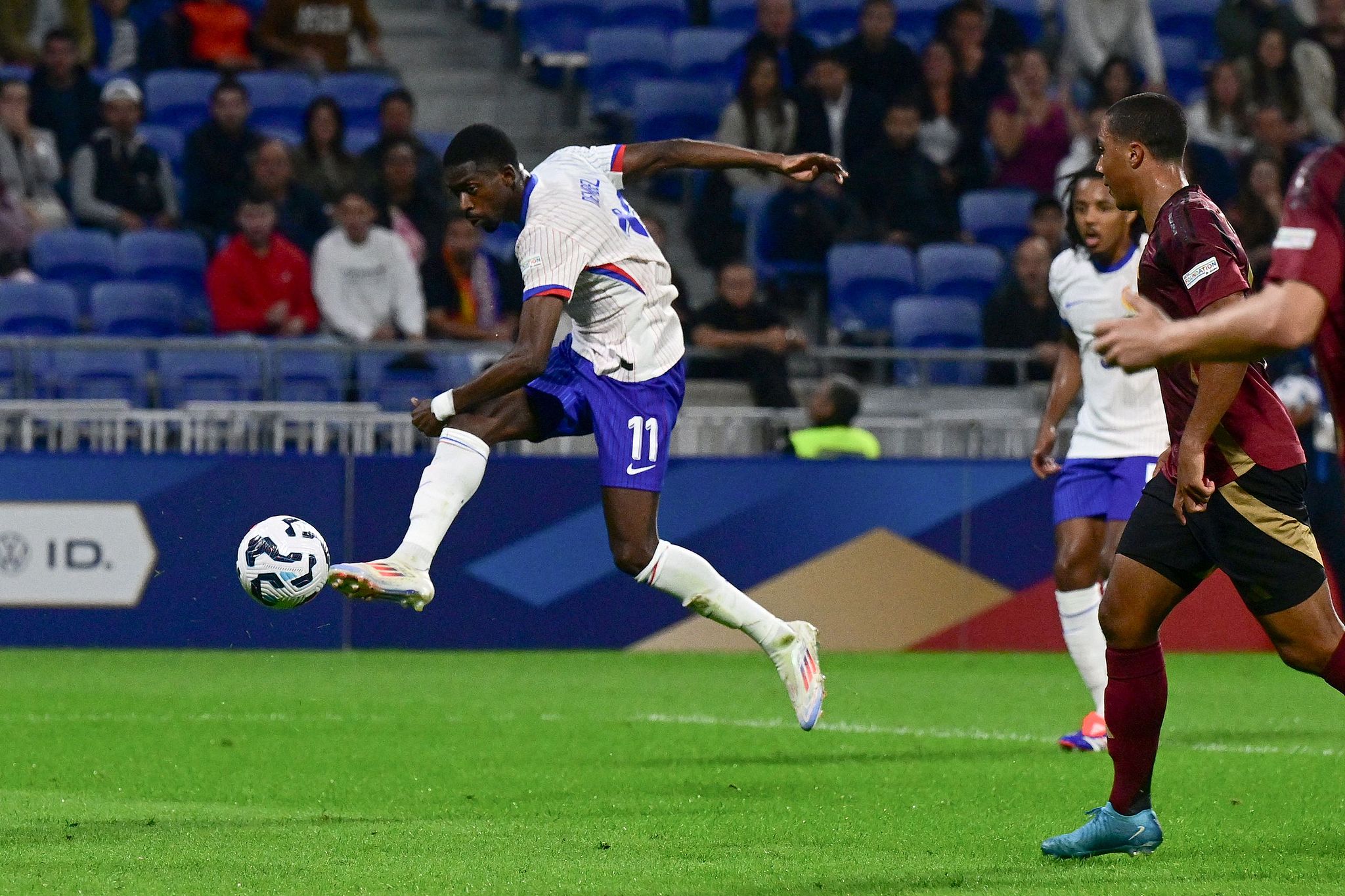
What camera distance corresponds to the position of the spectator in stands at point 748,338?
14.3 m

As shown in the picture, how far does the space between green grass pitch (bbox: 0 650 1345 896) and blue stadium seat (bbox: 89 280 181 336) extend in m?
3.27

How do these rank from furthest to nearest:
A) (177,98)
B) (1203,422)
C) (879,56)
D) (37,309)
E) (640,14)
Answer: (640,14) < (879,56) < (177,98) < (37,309) < (1203,422)

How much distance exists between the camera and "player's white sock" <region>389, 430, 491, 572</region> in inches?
279

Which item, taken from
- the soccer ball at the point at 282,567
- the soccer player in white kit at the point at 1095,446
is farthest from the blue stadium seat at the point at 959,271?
the soccer ball at the point at 282,567

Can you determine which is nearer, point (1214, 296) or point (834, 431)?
point (1214, 296)

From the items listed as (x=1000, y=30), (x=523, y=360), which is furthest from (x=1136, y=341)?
(x=1000, y=30)

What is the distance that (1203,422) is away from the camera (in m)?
5.41

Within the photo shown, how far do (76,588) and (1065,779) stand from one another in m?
7.25

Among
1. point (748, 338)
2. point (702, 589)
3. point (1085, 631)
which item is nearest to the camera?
point (702, 589)

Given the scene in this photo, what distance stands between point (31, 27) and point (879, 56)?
7.39 m

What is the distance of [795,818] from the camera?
21.4 ft

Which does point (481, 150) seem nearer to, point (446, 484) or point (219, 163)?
point (446, 484)

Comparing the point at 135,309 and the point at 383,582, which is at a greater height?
the point at 383,582

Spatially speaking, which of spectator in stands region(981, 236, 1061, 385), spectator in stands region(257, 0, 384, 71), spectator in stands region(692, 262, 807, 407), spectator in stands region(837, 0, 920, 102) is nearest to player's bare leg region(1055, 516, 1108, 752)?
spectator in stands region(692, 262, 807, 407)
